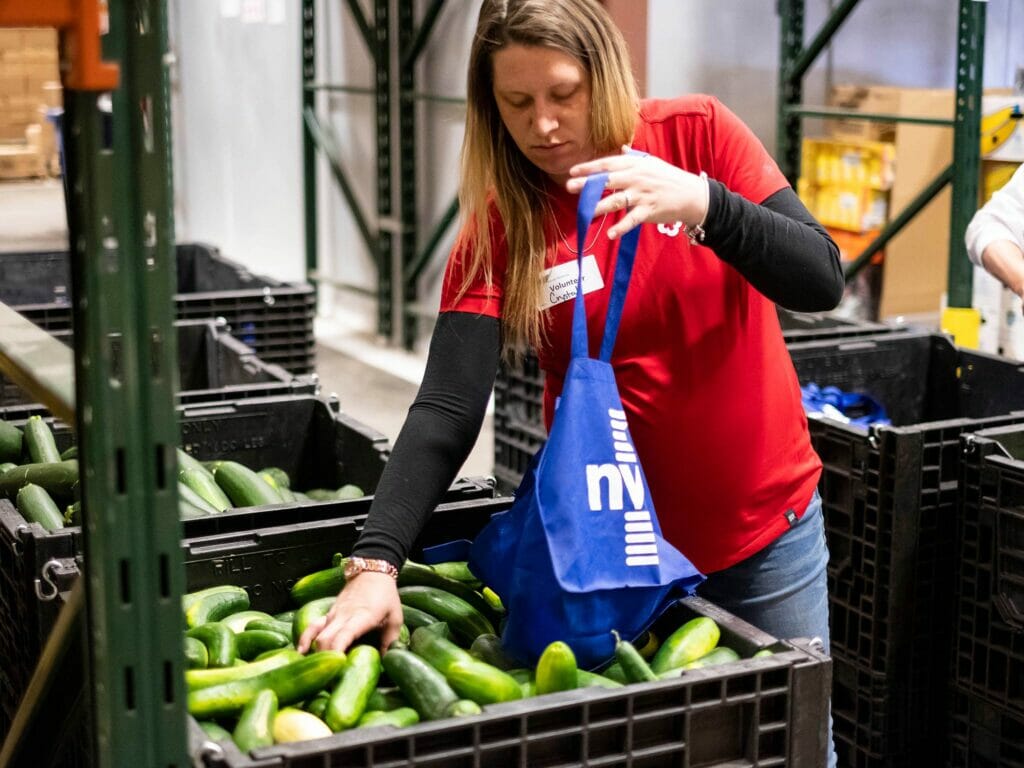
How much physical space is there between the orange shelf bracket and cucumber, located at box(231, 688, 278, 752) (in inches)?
27.4

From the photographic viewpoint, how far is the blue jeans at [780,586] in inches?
80.9

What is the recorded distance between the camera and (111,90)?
3.76 ft

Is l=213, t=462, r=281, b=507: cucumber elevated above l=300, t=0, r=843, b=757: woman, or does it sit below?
below

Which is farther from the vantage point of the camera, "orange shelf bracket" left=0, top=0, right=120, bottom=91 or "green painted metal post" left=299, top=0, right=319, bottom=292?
"green painted metal post" left=299, top=0, right=319, bottom=292

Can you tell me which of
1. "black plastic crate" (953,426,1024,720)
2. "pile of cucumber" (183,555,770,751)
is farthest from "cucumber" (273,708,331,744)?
"black plastic crate" (953,426,1024,720)

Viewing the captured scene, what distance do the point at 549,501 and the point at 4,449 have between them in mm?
1652

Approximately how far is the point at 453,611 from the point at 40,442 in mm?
1316

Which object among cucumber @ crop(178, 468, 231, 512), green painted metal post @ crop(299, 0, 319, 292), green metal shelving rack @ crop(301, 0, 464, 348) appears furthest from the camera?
green painted metal post @ crop(299, 0, 319, 292)

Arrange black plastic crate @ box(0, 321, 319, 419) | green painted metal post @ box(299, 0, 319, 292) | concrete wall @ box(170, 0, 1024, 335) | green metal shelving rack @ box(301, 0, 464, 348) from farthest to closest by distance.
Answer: green painted metal post @ box(299, 0, 319, 292), green metal shelving rack @ box(301, 0, 464, 348), concrete wall @ box(170, 0, 1024, 335), black plastic crate @ box(0, 321, 319, 419)

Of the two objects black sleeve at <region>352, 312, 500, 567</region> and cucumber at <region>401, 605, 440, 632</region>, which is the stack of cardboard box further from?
cucumber at <region>401, 605, 440, 632</region>

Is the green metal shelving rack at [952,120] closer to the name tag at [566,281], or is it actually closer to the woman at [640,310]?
the woman at [640,310]

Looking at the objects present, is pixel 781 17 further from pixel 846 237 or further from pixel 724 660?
pixel 724 660

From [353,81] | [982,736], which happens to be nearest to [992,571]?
[982,736]

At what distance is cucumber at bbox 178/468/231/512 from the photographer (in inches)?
98.9
